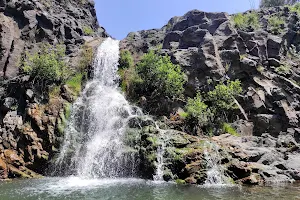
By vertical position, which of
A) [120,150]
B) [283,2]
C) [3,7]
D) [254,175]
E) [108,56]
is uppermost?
[283,2]

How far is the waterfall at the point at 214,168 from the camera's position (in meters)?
22.8

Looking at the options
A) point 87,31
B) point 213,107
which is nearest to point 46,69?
point 213,107

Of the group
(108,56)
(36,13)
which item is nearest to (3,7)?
(36,13)

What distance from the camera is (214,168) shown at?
23.3 meters

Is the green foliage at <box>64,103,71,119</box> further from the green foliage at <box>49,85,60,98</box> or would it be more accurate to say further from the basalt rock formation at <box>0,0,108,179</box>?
the green foliage at <box>49,85,60,98</box>

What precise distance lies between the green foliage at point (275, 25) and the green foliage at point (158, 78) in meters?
24.4

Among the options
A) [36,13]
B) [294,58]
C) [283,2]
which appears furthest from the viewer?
[283,2]

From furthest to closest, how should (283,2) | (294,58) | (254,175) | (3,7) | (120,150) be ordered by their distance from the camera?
1. (283,2)
2. (294,58)
3. (3,7)
4. (120,150)
5. (254,175)

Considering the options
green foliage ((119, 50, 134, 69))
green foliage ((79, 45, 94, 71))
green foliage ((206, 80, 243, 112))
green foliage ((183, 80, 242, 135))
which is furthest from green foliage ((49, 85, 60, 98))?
green foliage ((206, 80, 243, 112))

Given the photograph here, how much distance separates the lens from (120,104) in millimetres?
32000

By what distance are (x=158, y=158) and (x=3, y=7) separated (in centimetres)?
3090

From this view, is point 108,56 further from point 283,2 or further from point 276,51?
point 283,2

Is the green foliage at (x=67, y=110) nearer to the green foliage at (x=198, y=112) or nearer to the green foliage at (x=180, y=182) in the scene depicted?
the green foliage at (x=198, y=112)

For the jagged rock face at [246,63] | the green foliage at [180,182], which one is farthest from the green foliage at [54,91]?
the green foliage at [180,182]
